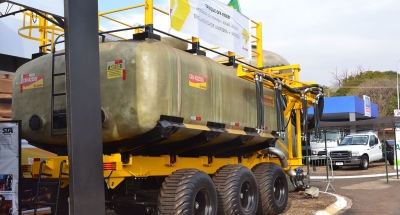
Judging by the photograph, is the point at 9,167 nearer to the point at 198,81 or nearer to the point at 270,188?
the point at 198,81

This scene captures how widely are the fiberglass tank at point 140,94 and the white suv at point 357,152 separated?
699 inches

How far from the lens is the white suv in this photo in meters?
25.0

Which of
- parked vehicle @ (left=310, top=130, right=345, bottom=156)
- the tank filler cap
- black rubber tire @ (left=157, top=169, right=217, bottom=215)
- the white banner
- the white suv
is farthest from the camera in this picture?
parked vehicle @ (left=310, top=130, right=345, bottom=156)

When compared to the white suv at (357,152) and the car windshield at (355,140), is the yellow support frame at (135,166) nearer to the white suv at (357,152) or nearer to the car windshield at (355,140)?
the white suv at (357,152)

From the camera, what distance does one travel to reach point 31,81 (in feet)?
25.7

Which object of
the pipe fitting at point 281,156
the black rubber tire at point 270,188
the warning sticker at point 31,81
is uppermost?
the warning sticker at point 31,81

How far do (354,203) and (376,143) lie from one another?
625 inches

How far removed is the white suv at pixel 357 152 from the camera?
25.0 metres

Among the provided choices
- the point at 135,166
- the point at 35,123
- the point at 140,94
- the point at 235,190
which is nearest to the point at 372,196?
the point at 235,190

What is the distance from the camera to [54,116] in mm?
7273

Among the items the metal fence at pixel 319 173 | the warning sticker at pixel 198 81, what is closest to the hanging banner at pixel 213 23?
the warning sticker at pixel 198 81

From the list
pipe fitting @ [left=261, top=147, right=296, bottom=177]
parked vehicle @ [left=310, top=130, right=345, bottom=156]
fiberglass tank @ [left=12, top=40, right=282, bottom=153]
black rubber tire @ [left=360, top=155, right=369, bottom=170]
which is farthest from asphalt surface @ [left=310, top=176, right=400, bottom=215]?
parked vehicle @ [left=310, top=130, right=345, bottom=156]

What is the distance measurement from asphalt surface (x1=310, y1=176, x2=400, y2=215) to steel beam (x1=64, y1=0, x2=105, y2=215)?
22.9ft

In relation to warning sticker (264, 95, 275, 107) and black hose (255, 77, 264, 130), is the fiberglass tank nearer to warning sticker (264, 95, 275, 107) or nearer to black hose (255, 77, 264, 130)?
black hose (255, 77, 264, 130)
